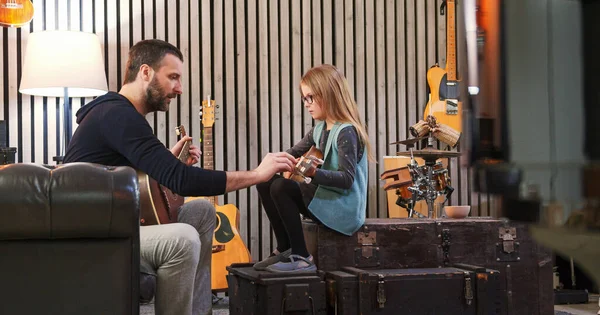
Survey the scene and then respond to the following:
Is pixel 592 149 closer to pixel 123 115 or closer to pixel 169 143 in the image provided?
pixel 123 115

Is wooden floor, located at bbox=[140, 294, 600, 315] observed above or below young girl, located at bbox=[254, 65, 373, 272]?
below

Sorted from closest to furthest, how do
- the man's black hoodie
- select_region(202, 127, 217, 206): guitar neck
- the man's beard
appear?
the man's black hoodie → the man's beard → select_region(202, 127, 217, 206): guitar neck

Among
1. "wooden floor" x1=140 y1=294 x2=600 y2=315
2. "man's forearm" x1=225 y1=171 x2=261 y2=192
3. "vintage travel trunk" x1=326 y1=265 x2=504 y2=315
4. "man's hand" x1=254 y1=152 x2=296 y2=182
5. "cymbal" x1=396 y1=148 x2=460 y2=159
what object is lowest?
"wooden floor" x1=140 y1=294 x2=600 y2=315

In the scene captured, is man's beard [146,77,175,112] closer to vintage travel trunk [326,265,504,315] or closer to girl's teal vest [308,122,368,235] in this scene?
girl's teal vest [308,122,368,235]

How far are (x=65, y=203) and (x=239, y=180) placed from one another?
934 millimetres

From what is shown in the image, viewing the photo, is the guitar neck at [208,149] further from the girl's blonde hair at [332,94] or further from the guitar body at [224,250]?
the girl's blonde hair at [332,94]

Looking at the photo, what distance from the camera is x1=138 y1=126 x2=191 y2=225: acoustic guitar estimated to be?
118 inches

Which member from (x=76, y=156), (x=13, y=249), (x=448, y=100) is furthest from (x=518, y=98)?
(x=448, y=100)

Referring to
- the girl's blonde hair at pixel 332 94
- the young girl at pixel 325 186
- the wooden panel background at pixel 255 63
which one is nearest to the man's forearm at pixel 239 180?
the young girl at pixel 325 186

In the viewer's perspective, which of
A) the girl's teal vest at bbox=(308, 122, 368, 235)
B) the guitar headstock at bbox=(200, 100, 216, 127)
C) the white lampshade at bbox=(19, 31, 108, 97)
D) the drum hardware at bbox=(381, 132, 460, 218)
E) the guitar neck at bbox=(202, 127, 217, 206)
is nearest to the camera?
the girl's teal vest at bbox=(308, 122, 368, 235)

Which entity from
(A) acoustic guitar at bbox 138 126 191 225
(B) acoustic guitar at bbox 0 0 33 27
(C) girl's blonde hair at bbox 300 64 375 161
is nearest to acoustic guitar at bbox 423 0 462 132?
(C) girl's blonde hair at bbox 300 64 375 161

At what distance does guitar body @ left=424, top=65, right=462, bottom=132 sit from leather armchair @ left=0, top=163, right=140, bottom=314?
176 inches

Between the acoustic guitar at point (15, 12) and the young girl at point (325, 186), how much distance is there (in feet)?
8.08

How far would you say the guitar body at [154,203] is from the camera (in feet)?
9.82
